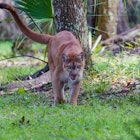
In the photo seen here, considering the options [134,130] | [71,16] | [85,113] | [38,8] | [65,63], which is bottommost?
[85,113]

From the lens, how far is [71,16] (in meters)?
9.53

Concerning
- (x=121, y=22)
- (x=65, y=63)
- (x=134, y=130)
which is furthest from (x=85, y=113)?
(x=121, y=22)

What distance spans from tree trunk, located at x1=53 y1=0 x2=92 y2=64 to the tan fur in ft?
3.21

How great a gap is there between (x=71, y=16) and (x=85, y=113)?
113 inches

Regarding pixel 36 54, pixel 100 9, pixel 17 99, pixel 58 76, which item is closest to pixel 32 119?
pixel 58 76

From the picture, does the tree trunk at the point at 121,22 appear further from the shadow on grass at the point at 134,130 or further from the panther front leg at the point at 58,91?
the shadow on grass at the point at 134,130

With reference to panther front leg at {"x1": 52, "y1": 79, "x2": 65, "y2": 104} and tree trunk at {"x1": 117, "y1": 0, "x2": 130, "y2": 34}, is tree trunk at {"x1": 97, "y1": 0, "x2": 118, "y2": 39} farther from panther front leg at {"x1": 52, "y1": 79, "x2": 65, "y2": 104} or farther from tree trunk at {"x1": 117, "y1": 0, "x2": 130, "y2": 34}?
panther front leg at {"x1": 52, "y1": 79, "x2": 65, "y2": 104}

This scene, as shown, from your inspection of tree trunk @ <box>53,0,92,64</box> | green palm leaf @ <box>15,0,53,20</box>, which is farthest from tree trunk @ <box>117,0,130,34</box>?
tree trunk @ <box>53,0,92,64</box>

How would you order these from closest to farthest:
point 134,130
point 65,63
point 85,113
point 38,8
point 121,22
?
point 134,130, point 85,113, point 65,63, point 38,8, point 121,22

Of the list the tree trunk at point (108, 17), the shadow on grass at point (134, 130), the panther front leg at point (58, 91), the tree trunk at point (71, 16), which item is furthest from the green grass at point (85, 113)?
the tree trunk at point (108, 17)

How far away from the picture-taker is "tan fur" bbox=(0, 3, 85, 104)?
7703 millimetres

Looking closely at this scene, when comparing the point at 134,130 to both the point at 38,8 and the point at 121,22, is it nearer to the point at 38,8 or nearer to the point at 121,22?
the point at 38,8

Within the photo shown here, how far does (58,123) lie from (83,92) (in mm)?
2515

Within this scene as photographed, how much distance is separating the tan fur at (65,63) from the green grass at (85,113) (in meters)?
0.26
